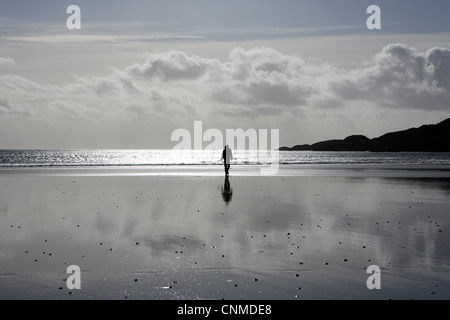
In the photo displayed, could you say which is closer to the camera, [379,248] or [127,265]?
[127,265]

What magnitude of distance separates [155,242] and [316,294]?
6.50 metres

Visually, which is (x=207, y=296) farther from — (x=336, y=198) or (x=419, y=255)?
(x=336, y=198)

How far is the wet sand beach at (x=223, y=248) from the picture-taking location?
33.3 ft

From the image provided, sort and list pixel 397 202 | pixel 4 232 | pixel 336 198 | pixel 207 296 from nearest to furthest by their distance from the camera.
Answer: pixel 207 296 → pixel 4 232 → pixel 397 202 → pixel 336 198

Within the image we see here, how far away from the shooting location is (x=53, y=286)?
10.3 metres

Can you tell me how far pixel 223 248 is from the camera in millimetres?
14094

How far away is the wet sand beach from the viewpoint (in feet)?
33.3
